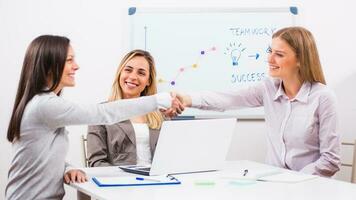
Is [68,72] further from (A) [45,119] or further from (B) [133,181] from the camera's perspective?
(B) [133,181]

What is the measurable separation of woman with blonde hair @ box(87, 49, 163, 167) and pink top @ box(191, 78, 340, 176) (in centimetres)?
63

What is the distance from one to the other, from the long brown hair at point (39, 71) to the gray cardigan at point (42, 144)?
0.12 feet

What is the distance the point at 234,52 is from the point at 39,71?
1.77 meters

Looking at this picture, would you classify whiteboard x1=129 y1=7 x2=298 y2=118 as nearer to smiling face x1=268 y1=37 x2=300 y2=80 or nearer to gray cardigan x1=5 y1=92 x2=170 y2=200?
smiling face x1=268 y1=37 x2=300 y2=80

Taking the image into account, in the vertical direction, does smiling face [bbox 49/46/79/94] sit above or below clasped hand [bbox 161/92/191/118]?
above

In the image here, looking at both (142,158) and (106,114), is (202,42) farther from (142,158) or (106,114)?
(106,114)

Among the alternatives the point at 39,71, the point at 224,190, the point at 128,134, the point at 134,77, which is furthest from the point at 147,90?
the point at 224,190

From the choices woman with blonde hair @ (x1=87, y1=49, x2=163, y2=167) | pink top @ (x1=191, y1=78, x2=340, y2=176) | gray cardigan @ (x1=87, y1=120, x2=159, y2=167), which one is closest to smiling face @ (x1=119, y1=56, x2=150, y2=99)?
woman with blonde hair @ (x1=87, y1=49, x2=163, y2=167)

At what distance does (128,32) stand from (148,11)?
20 centimetres

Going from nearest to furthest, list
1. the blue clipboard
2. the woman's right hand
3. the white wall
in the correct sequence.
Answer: the blue clipboard
the woman's right hand
the white wall

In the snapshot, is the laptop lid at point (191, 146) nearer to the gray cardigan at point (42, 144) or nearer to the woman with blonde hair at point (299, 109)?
the gray cardigan at point (42, 144)

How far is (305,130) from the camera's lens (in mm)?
2412

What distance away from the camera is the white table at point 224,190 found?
65.7 inches

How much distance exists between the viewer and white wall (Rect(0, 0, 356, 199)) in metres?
3.32
